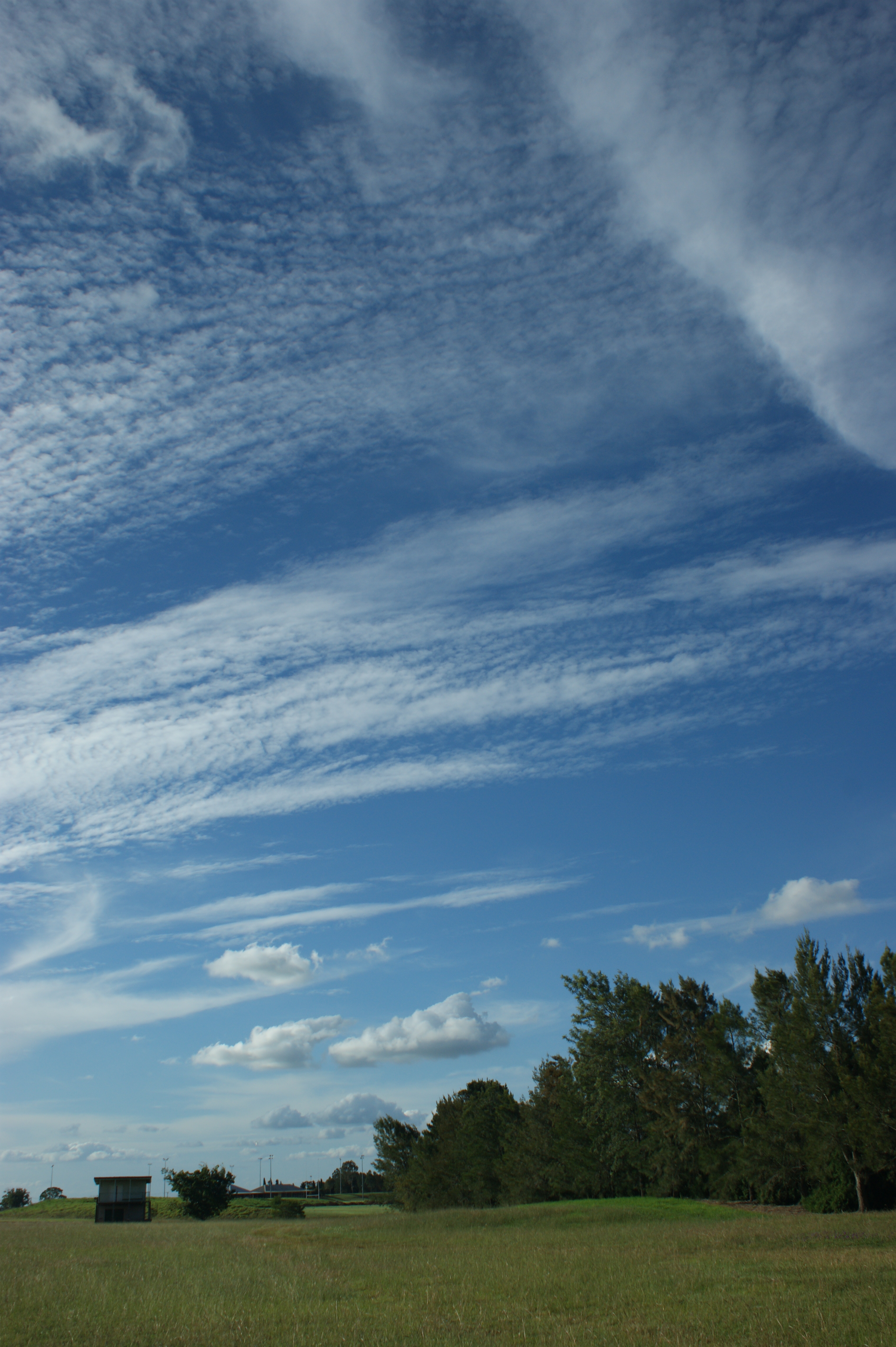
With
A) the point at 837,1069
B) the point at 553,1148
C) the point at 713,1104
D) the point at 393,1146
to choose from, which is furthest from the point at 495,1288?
the point at 393,1146

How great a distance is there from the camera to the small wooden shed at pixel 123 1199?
349 feet

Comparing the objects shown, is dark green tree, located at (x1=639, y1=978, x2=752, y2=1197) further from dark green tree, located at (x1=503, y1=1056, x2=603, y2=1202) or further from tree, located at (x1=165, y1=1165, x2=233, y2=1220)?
tree, located at (x1=165, y1=1165, x2=233, y2=1220)

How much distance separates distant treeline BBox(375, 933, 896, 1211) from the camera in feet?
162

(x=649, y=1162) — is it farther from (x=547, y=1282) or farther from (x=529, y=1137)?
(x=547, y=1282)

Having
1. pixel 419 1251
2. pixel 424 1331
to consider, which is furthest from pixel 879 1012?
pixel 424 1331

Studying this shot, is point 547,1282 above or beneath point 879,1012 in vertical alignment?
beneath

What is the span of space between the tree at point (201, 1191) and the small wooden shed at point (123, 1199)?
9.08 meters

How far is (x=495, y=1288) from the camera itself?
23078 millimetres

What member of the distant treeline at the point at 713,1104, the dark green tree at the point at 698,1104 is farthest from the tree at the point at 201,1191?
the dark green tree at the point at 698,1104


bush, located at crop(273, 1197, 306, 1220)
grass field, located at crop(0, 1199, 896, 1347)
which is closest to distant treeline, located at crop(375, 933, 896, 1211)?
grass field, located at crop(0, 1199, 896, 1347)

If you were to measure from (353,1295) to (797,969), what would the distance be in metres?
40.2

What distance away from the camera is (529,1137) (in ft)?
256

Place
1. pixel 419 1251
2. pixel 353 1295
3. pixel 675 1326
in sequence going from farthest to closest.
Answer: pixel 419 1251, pixel 353 1295, pixel 675 1326

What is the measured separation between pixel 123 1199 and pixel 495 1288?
349 feet
